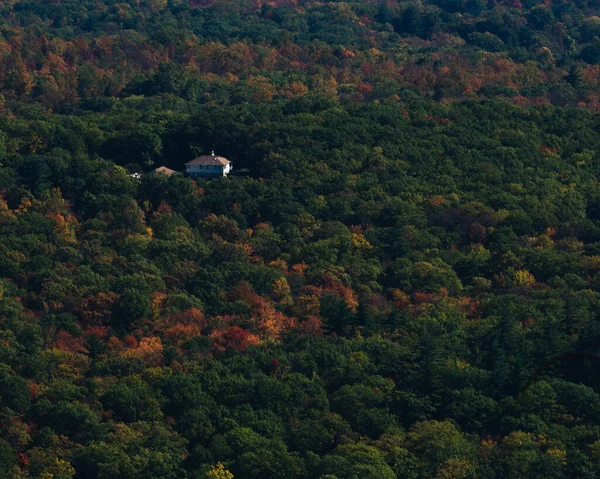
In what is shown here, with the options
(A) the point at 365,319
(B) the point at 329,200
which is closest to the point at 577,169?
(B) the point at 329,200

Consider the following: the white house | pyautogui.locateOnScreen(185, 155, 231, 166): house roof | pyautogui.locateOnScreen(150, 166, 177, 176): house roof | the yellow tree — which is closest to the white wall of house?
the white house

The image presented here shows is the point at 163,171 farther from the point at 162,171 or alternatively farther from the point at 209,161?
the point at 209,161

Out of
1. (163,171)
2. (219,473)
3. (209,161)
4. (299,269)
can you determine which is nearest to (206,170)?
(209,161)

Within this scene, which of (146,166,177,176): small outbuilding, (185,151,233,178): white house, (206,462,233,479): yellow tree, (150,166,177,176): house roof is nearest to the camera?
(206,462,233,479): yellow tree

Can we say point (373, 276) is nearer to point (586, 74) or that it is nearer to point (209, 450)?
point (209, 450)

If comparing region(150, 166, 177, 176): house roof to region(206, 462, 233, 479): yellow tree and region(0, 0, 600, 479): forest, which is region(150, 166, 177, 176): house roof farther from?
region(206, 462, 233, 479): yellow tree

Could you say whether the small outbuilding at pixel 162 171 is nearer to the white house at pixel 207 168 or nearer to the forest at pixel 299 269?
the white house at pixel 207 168

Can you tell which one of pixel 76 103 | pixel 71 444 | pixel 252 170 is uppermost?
pixel 71 444

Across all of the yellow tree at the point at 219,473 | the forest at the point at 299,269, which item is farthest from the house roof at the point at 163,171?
the yellow tree at the point at 219,473
